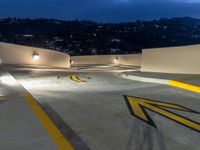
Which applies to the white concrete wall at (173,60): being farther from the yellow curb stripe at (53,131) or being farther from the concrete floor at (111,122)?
the yellow curb stripe at (53,131)

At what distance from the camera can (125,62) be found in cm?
3844

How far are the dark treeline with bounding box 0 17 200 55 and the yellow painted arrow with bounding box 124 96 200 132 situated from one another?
37873 millimetres

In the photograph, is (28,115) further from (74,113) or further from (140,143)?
(140,143)

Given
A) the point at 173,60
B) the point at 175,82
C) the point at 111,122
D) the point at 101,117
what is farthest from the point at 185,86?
the point at 111,122

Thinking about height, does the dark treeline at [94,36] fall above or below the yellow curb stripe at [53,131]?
above

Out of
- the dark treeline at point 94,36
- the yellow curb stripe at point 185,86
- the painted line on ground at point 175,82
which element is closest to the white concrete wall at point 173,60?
the painted line on ground at point 175,82

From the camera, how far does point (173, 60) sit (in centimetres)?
1457

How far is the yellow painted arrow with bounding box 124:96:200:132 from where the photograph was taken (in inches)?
230

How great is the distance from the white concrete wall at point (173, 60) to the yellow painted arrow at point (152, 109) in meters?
5.76

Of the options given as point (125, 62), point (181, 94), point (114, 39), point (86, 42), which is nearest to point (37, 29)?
point (86, 42)

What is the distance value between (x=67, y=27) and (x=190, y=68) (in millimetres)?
50211

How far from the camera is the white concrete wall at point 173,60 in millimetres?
13191

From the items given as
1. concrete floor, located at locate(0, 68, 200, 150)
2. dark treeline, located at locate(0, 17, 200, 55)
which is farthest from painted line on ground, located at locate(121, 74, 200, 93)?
dark treeline, located at locate(0, 17, 200, 55)

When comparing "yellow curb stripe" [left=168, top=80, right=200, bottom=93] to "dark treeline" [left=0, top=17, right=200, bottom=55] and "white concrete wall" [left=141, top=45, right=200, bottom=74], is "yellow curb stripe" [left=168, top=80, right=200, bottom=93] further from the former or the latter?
"dark treeline" [left=0, top=17, right=200, bottom=55]
